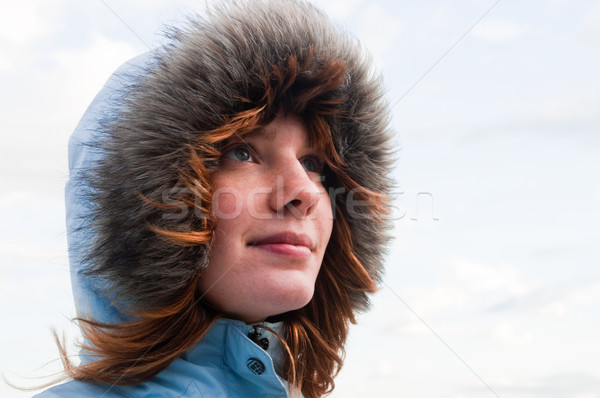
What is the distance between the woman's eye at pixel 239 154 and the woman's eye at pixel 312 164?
25 cm

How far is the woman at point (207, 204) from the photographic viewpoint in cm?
192

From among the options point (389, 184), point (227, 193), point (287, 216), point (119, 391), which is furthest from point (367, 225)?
point (119, 391)

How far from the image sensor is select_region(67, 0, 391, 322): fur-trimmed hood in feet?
6.29

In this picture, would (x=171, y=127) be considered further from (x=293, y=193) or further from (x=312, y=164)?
(x=312, y=164)

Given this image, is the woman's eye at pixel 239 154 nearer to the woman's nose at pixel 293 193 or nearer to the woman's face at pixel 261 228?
the woman's face at pixel 261 228

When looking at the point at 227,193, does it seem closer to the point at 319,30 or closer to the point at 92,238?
the point at 92,238

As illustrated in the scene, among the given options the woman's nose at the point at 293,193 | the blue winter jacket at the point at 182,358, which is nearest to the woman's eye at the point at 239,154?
the woman's nose at the point at 293,193

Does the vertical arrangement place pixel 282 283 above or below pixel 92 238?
below

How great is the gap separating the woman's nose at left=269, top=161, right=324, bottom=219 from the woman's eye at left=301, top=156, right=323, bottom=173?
6.6 inches

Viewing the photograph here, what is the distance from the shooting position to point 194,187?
1.89 meters

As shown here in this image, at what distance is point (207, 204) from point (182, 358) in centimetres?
51

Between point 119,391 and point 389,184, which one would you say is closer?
point 119,391

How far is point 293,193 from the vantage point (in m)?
1.95

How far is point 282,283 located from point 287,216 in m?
0.21
